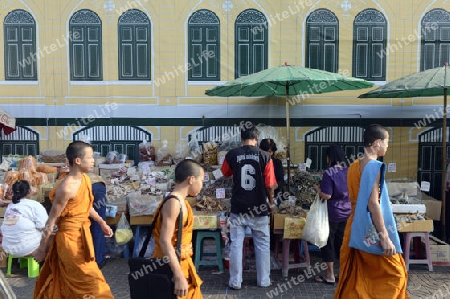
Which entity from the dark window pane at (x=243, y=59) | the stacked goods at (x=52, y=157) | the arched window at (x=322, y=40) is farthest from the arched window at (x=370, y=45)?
the stacked goods at (x=52, y=157)

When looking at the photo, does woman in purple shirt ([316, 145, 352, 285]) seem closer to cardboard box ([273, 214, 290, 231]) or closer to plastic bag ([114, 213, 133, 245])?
cardboard box ([273, 214, 290, 231])

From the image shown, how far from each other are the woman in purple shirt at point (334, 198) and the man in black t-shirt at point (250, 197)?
66 cm

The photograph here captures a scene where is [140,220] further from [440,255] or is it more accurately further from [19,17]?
[19,17]

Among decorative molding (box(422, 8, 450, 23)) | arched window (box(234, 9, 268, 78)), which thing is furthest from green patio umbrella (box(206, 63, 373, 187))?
decorative molding (box(422, 8, 450, 23))

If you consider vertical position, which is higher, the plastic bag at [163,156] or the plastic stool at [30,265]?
the plastic bag at [163,156]

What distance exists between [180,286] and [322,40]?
6.02m

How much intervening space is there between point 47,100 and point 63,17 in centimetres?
148

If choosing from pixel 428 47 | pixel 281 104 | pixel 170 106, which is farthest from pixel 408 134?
pixel 170 106

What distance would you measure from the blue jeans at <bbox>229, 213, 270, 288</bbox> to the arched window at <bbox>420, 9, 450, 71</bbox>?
471 cm

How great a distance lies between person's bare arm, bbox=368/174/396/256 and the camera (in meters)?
4.01

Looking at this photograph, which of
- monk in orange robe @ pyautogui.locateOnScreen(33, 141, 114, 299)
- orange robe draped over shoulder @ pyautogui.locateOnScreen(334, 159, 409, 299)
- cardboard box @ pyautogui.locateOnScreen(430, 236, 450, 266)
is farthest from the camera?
cardboard box @ pyautogui.locateOnScreen(430, 236, 450, 266)

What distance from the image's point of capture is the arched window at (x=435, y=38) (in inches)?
325

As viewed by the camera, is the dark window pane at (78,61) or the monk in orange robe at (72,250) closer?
the monk in orange robe at (72,250)

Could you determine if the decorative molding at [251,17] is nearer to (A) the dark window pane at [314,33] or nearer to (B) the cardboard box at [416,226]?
(A) the dark window pane at [314,33]
